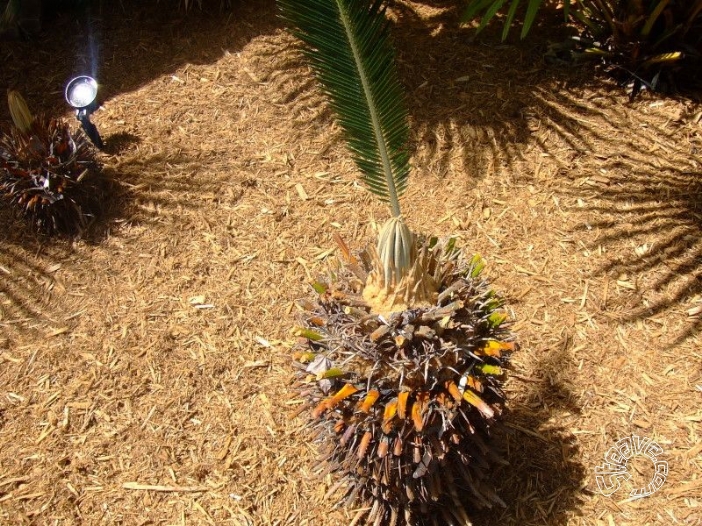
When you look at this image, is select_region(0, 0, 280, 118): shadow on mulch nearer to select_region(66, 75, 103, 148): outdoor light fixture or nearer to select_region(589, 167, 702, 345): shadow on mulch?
select_region(66, 75, 103, 148): outdoor light fixture

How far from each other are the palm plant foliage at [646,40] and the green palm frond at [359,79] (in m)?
2.06

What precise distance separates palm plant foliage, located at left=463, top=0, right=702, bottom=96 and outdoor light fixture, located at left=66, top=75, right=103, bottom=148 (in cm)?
250

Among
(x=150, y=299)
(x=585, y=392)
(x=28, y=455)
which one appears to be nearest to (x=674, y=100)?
(x=585, y=392)

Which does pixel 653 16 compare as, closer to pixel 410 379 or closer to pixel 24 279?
pixel 410 379

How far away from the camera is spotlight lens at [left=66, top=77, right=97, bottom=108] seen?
405cm

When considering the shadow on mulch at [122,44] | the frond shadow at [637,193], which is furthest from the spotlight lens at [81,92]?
the frond shadow at [637,193]

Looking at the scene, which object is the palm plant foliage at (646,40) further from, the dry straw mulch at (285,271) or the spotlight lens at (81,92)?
the spotlight lens at (81,92)

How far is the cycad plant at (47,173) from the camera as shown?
12.4 ft

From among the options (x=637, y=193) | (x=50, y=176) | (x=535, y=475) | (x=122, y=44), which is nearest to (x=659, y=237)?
(x=637, y=193)

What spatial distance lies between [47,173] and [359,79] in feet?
7.98

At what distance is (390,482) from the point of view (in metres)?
2.34

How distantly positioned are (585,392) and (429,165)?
A: 174 cm

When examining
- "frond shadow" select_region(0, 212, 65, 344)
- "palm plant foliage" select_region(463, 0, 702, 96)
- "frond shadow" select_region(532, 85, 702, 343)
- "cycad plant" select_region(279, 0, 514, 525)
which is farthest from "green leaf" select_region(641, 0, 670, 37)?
"frond shadow" select_region(0, 212, 65, 344)

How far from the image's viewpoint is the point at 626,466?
2.84 meters
